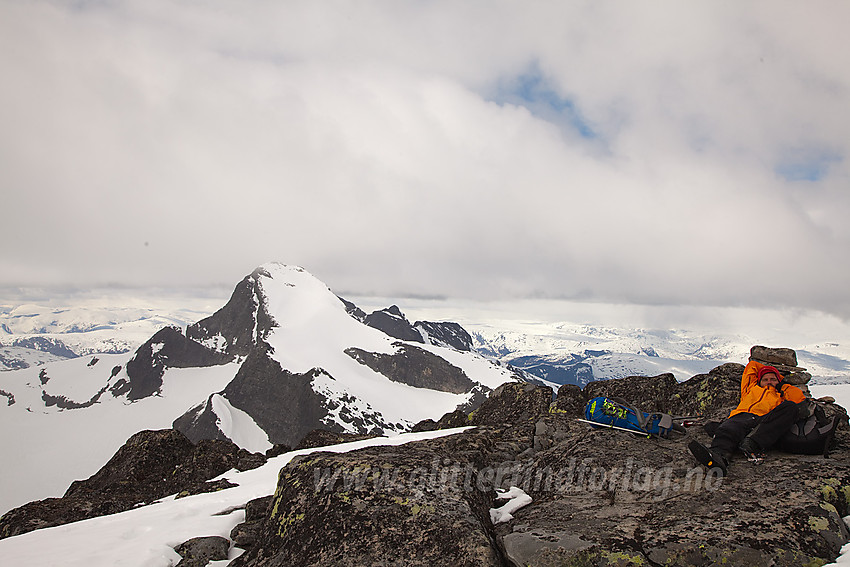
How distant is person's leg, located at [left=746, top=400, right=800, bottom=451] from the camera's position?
402 inches

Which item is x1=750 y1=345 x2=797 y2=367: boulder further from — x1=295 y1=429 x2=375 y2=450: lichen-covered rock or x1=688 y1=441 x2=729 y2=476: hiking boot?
x1=295 y1=429 x2=375 y2=450: lichen-covered rock

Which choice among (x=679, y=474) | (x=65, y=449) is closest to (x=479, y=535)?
(x=679, y=474)

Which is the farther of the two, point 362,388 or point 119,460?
point 362,388

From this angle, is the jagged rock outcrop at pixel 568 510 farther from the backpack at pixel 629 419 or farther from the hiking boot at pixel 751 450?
the backpack at pixel 629 419

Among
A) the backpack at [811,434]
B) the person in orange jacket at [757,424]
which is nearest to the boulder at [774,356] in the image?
the person in orange jacket at [757,424]

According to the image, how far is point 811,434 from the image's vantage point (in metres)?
10.1

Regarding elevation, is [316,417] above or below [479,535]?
below

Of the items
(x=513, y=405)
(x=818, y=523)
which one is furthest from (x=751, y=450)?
(x=513, y=405)

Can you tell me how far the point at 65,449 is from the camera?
17838 centimetres

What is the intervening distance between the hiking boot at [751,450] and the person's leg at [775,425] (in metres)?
0.06

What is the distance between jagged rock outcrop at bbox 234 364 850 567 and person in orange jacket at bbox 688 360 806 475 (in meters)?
0.35

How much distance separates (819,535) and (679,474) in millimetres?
3081

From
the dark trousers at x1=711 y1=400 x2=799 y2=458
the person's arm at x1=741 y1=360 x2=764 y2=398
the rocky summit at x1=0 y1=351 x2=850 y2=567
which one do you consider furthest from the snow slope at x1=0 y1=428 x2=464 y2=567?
the person's arm at x1=741 y1=360 x2=764 y2=398

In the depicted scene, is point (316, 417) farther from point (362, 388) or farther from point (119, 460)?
point (119, 460)
